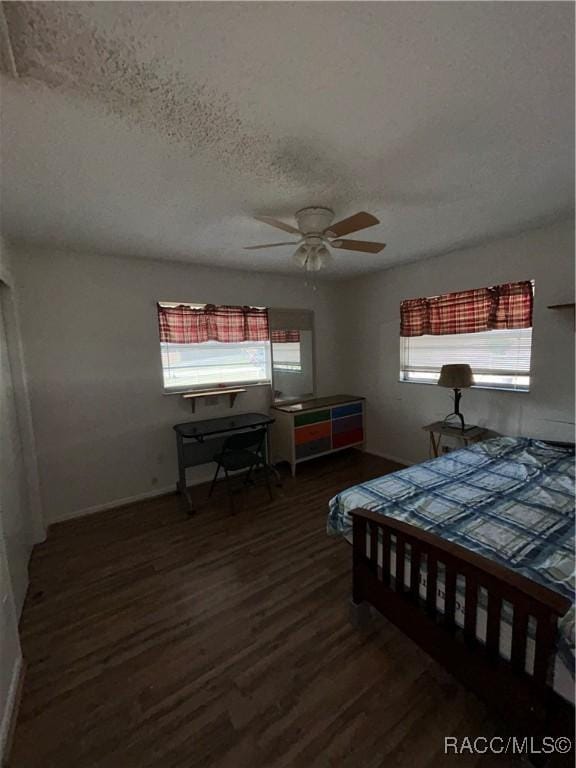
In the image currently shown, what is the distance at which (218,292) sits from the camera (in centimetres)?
348

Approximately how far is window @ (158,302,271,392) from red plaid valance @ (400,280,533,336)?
1763 mm

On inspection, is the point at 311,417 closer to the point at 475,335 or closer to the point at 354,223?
the point at 475,335

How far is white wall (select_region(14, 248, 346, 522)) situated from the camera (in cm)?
265

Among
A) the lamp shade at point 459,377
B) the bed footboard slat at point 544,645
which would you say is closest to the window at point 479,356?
the lamp shade at point 459,377

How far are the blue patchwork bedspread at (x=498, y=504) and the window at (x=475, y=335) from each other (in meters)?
0.82

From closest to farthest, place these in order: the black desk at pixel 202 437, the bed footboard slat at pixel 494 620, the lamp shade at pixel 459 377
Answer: the bed footboard slat at pixel 494 620 → the lamp shade at pixel 459 377 → the black desk at pixel 202 437

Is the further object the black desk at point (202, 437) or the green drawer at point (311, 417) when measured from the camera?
the green drawer at point (311, 417)

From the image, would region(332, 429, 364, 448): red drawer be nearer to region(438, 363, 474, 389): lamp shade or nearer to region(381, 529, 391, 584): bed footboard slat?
region(438, 363, 474, 389): lamp shade

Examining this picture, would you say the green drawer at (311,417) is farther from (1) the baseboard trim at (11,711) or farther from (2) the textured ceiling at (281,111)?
(1) the baseboard trim at (11,711)

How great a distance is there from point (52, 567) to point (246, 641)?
157cm

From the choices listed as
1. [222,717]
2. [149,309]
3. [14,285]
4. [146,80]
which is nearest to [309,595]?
[222,717]

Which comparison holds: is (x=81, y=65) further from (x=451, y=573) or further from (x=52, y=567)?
(x=52, y=567)

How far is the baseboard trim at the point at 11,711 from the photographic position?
3.80 feet

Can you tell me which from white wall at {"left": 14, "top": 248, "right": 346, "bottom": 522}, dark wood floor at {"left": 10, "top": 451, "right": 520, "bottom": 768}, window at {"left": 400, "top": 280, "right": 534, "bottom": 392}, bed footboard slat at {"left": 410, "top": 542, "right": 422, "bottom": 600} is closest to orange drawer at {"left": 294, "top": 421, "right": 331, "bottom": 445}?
white wall at {"left": 14, "top": 248, "right": 346, "bottom": 522}
